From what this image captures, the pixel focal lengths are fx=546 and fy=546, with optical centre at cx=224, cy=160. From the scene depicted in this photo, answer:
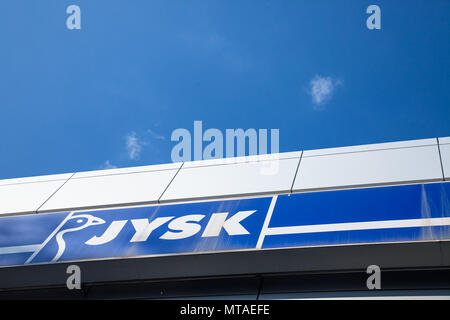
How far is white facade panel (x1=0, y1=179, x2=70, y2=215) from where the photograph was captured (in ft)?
32.2

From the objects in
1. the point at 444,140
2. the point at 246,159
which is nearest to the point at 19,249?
the point at 246,159

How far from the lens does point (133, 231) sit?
822 centimetres

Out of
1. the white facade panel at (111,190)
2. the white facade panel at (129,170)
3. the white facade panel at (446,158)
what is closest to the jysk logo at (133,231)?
the white facade panel at (111,190)

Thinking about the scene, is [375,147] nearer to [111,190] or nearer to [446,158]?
[446,158]

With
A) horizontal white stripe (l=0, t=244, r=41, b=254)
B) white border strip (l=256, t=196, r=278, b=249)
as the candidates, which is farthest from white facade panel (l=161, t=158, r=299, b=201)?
horizontal white stripe (l=0, t=244, r=41, b=254)

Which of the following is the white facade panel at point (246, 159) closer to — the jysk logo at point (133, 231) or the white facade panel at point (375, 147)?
the white facade panel at point (375, 147)

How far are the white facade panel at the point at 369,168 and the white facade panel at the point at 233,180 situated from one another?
304 mm

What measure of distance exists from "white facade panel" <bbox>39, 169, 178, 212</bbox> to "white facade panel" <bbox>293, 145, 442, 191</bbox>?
257 cm

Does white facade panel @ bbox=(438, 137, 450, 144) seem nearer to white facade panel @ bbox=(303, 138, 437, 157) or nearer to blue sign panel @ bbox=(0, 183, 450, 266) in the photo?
white facade panel @ bbox=(303, 138, 437, 157)
